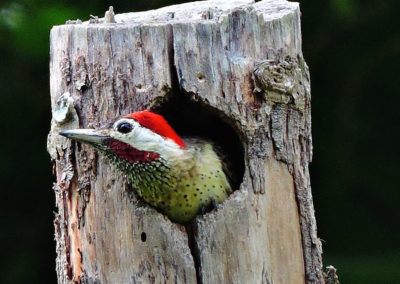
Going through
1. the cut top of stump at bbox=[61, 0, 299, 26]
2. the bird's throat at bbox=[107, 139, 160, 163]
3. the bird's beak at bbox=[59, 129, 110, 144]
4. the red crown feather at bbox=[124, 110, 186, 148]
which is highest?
the cut top of stump at bbox=[61, 0, 299, 26]

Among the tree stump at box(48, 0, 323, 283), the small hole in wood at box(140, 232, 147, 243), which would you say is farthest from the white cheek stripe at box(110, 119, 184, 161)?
the small hole in wood at box(140, 232, 147, 243)

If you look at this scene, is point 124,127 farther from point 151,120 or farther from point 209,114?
point 209,114

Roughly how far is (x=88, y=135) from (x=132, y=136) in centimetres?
20

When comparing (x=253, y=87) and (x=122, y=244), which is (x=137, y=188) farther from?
(x=253, y=87)

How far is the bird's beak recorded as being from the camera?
4129 millimetres

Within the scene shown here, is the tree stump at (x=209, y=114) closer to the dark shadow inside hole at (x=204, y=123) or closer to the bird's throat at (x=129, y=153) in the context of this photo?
the dark shadow inside hole at (x=204, y=123)

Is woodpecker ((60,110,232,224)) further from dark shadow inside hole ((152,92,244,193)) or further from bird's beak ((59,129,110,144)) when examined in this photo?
dark shadow inside hole ((152,92,244,193))

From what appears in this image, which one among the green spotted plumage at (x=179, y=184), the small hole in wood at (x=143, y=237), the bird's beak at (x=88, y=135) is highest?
the bird's beak at (x=88, y=135)

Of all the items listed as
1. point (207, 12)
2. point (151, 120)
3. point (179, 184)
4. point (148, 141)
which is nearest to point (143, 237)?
point (179, 184)

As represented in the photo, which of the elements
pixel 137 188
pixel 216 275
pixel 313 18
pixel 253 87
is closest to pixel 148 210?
pixel 137 188

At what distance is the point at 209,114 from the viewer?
4562mm

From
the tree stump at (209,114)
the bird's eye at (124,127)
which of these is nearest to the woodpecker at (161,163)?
the bird's eye at (124,127)

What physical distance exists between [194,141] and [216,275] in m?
0.73

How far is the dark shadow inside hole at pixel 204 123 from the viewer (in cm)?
439
